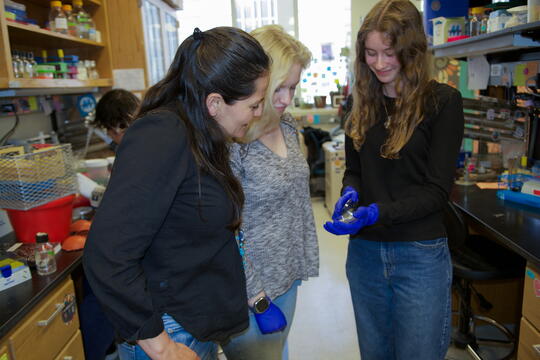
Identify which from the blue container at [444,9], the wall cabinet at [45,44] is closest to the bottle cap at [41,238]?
the wall cabinet at [45,44]

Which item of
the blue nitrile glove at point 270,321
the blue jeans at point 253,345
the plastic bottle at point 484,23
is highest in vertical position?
the plastic bottle at point 484,23

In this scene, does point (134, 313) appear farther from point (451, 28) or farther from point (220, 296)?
point (451, 28)

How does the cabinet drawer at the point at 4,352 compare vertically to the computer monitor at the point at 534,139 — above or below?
below

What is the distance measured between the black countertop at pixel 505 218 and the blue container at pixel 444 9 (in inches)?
39.8

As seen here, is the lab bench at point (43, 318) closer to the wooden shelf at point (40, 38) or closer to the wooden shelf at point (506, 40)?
the wooden shelf at point (40, 38)

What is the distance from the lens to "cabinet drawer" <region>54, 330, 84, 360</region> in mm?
1361

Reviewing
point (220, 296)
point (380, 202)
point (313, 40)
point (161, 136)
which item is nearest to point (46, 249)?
point (220, 296)

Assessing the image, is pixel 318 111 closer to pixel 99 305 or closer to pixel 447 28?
pixel 447 28

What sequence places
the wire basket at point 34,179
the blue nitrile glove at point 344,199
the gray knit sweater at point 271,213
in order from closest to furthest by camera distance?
1. the gray knit sweater at point 271,213
2. the blue nitrile glove at point 344,199
3. the wire basket at point 34,179

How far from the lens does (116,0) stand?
267cm

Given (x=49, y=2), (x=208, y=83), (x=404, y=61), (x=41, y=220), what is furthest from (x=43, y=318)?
(x=49, y=2)

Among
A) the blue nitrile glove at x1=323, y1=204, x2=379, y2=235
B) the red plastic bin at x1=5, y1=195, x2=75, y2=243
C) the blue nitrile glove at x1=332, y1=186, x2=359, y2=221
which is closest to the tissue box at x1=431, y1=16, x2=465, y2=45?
the blue nitrile glove at x1=332, y1=186, x2=359, y2=221

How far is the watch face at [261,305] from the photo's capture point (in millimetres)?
1201

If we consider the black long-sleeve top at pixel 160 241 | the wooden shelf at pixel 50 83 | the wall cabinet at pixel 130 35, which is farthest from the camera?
the wall cabinet at pixel 130 35
